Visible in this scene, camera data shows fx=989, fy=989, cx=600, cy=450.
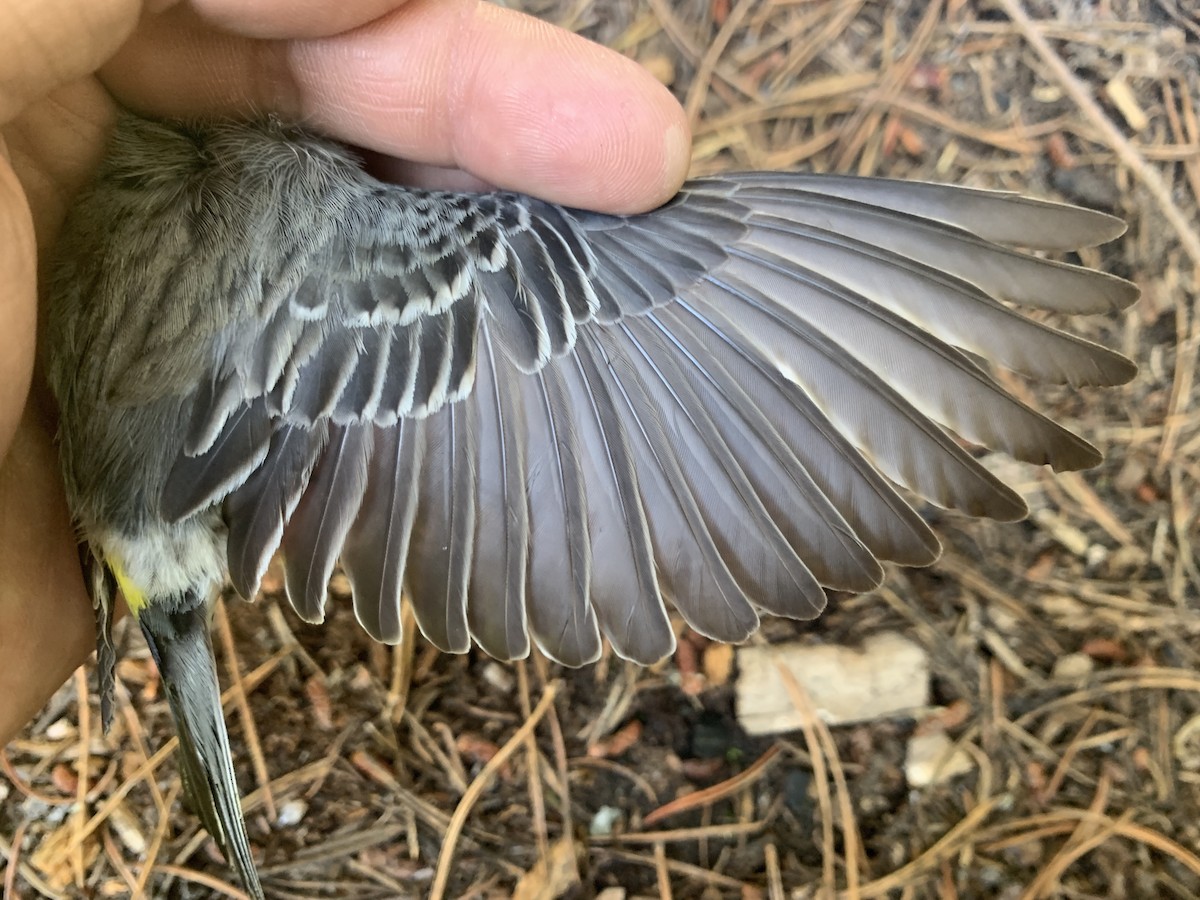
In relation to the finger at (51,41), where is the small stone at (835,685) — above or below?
below

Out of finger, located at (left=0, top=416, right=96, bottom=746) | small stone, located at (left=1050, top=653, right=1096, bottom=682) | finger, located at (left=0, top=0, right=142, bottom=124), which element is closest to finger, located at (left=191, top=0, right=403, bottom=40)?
finger, located at (left=0, top=0, right=142, bottom=124)

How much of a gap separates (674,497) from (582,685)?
986 millimetres

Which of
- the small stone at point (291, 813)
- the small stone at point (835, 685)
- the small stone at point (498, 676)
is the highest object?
the small stone at point (835, 685)

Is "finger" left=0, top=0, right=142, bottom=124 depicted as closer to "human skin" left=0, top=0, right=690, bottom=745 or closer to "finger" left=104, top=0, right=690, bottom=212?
"human skin" left=0, top=0, right=690, bottom=745

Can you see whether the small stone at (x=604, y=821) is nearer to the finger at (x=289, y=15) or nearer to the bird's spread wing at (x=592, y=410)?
the bird's spread wing at (x=592, y=410)

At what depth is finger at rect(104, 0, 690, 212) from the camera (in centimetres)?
162

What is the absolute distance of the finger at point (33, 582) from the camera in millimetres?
1865

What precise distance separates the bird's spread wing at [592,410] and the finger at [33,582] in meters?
0.51

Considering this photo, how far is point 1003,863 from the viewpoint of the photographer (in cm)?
223

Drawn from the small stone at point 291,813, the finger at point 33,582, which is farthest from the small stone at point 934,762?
the finger at point 33,582

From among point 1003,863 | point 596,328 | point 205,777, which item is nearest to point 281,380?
point 596,328

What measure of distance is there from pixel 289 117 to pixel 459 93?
0.37 meters

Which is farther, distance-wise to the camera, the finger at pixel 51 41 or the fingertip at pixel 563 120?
the fingertip at pixel 563 120

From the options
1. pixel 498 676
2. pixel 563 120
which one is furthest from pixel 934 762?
pixel 563 120
